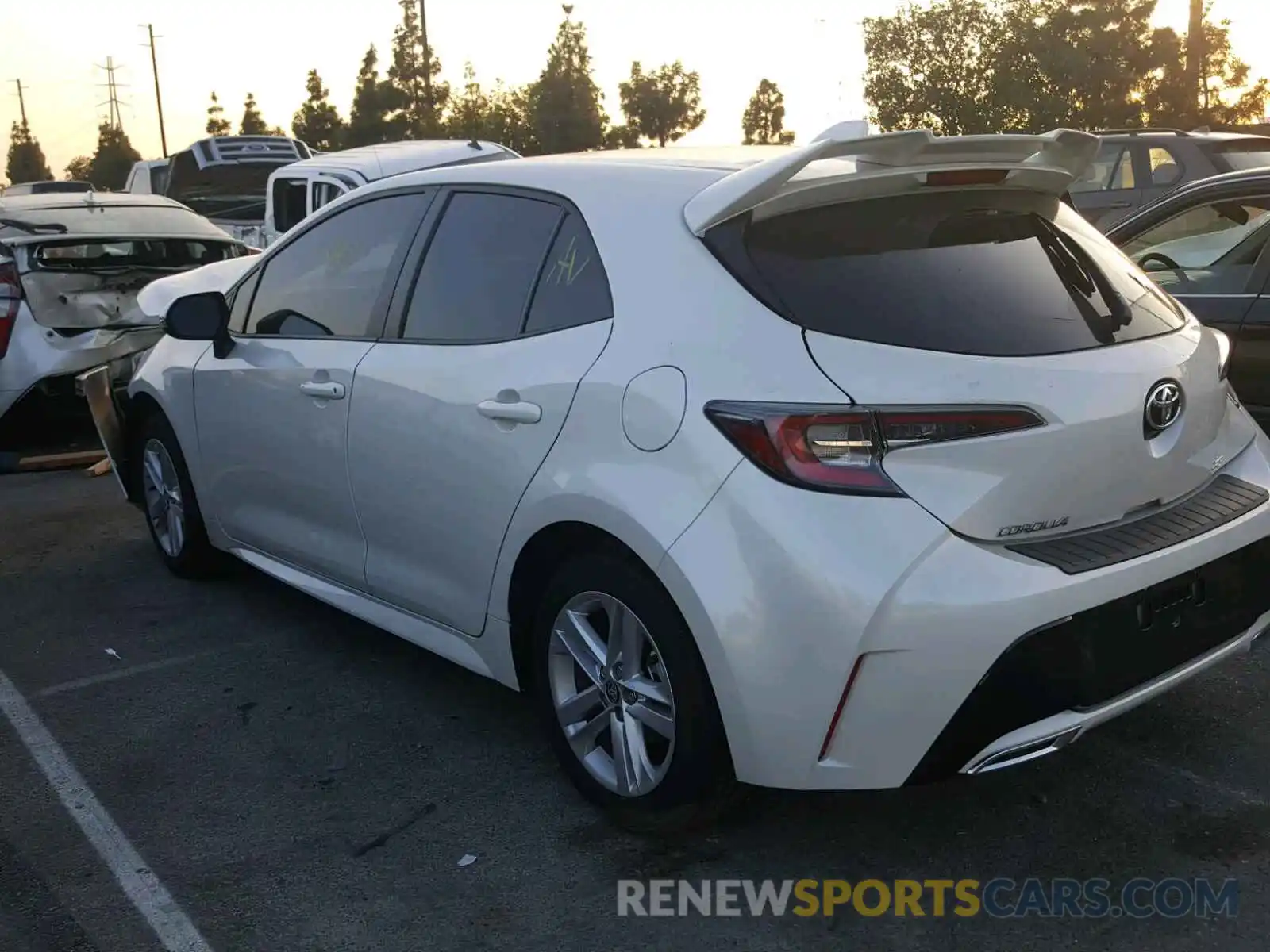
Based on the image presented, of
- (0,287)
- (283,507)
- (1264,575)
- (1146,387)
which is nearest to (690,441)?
(1146,387)

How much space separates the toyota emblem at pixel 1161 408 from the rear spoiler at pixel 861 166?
0.64 m

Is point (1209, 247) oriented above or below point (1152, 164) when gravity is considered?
below

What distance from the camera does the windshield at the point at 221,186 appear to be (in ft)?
54.6

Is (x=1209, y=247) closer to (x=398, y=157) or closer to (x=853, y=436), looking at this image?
(x=853, y=436)

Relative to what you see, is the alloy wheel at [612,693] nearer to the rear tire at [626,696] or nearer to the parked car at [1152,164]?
the rear tire at [626,696]

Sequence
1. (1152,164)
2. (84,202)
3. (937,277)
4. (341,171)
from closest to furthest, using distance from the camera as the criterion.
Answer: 1. (937,277)
2. (84,202)
3. (1152,164)
4. (341,171)

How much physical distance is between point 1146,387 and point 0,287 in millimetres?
6704

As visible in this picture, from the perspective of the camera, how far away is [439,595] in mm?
3602

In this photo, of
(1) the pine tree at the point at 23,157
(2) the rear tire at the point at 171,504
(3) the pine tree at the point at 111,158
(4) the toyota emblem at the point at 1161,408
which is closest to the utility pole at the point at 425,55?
(2) the rear tire at the point at 171,504

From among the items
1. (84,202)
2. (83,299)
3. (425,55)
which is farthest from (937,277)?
(425,55)

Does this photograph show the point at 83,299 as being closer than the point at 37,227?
Yes

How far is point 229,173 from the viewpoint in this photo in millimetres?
16844

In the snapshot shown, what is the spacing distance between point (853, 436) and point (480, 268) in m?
1.39

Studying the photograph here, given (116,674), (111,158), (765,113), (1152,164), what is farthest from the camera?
(111,158)
